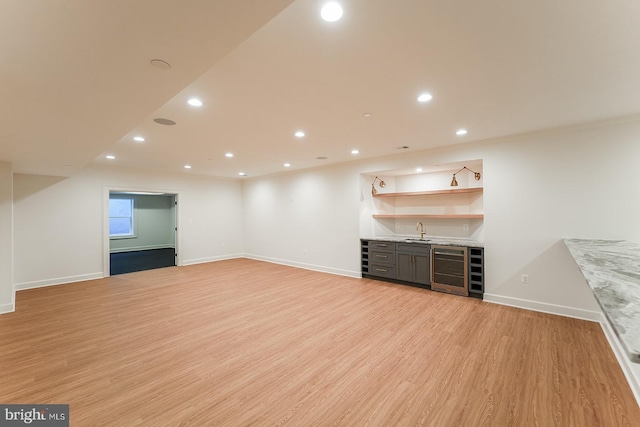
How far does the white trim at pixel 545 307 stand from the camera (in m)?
3.47

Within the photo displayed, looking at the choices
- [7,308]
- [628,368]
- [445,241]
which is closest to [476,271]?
[445,241]

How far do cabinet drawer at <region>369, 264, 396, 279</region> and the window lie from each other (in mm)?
9874

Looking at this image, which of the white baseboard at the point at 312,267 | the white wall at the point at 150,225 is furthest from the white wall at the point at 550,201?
the white wall at the point at 150,225

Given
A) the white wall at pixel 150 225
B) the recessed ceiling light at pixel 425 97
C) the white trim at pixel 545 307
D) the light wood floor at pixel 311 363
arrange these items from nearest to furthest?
the light wood floor at pixel 311 363
the recessed ceiling light at pixel 425 97
the white trim at pixel 545 307
the white wall at pixel 150 225

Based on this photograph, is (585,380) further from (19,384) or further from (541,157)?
(19,384)

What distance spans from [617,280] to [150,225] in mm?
12894

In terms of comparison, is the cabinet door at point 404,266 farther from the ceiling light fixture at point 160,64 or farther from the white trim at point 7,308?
the white trim at point 7,308

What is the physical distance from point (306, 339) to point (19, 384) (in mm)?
2534

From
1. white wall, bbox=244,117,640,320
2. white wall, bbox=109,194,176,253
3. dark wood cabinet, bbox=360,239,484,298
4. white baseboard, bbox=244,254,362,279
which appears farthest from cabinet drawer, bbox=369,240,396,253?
white wall, bbox=109,194,176,253

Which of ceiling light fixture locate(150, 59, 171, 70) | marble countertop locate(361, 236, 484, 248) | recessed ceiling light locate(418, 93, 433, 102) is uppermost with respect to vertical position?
recessed ceiling light locate(418, 93, 433, 102)

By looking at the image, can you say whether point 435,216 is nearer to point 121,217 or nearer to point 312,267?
point 312,267

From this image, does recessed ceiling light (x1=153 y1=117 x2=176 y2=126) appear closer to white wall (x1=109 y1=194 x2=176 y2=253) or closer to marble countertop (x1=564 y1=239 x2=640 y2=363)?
marble countertop (x1=564 y1=239 x2=640 y2=363)

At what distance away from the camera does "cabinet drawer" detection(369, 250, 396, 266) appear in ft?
17.6

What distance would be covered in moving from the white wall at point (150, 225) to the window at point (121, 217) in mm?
159
